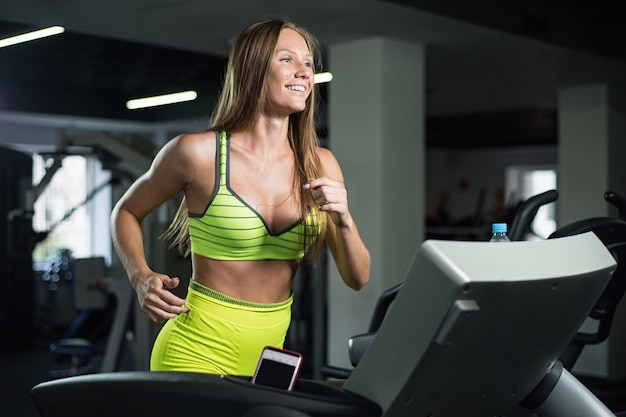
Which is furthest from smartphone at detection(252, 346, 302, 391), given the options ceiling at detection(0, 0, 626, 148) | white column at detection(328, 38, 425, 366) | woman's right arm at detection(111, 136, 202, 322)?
white column at detection(328, 38, 425, 366)

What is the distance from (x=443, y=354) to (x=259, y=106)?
2.16ft

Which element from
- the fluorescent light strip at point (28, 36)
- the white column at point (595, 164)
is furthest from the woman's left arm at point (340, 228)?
the white column at point (595, 164)

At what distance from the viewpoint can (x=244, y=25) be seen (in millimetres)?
4219

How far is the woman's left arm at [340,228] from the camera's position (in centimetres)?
120

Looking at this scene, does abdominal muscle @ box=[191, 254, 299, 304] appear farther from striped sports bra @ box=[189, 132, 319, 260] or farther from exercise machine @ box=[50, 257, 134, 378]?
exercise machine @ box=[50, 257, 134, 378]

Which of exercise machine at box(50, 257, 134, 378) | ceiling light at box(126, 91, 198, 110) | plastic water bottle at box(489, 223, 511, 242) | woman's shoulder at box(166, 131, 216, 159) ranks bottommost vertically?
exercise machine at box(50, 257, 134, 378)

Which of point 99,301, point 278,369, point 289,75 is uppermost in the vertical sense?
point 289,75

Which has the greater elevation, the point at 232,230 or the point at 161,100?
the point at 161,100

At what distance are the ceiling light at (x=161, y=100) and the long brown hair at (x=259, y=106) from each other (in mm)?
6432

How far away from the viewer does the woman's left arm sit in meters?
1.20

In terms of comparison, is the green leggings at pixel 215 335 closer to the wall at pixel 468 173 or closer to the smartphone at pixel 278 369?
the smartphone at pixel 278 369

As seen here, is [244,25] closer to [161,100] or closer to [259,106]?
[259,106]

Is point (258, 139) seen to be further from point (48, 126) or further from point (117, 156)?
point (48, 126)

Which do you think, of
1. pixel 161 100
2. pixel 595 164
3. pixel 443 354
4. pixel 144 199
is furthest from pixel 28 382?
pixel 443 354
